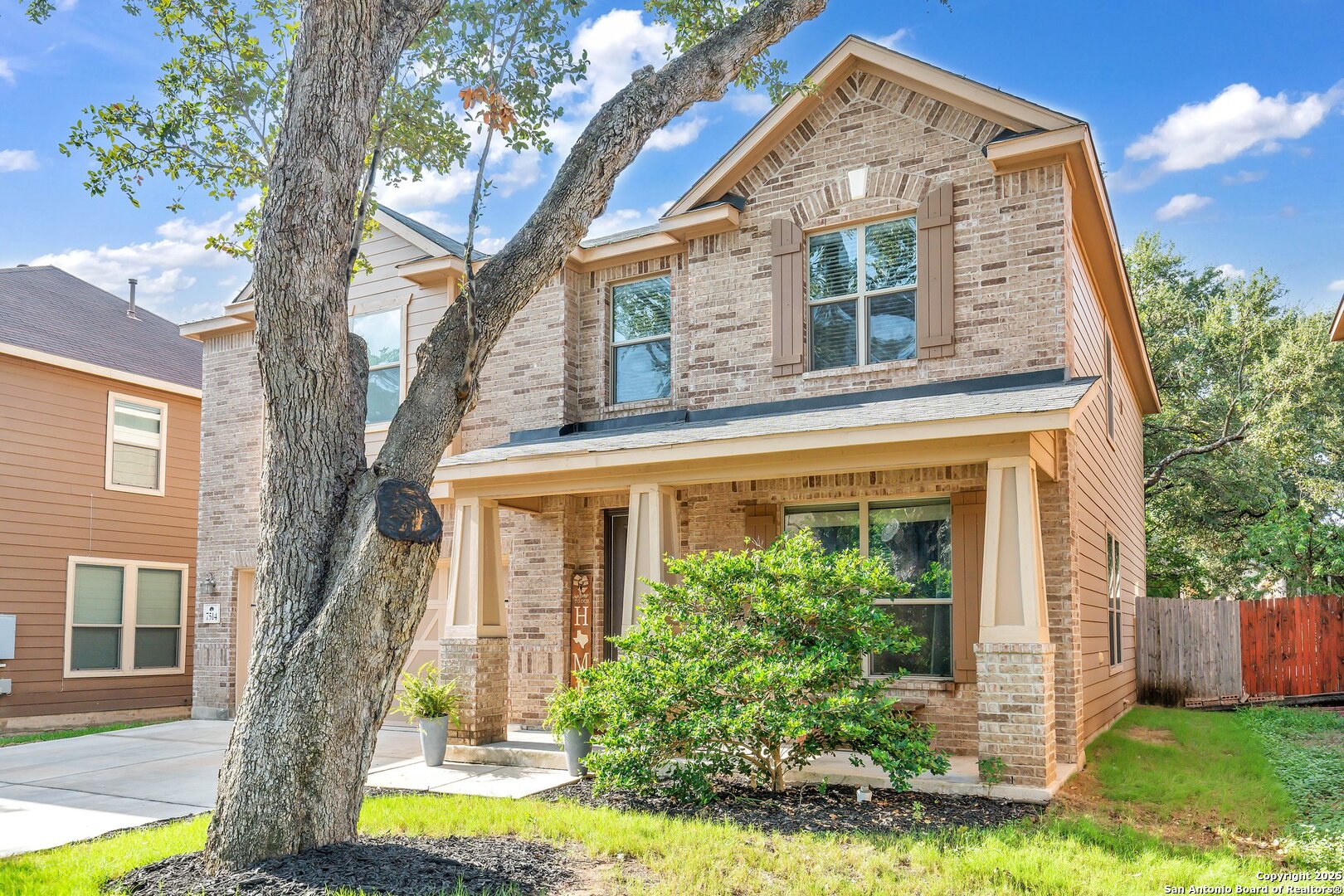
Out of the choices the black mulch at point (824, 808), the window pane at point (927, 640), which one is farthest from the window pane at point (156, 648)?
the window pane at point (927, 640)

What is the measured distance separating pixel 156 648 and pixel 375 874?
43.5 ft

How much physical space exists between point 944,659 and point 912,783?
1.80 meters

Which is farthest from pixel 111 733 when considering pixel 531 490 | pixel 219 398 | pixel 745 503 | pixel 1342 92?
pixel 1342 92

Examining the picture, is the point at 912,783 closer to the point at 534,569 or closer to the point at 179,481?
the point at 534,569

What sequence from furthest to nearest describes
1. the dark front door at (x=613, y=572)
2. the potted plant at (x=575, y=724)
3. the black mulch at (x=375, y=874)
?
the dark front door at (x=613, y=572), the potted plant at (x=575, y=724), the black mulch at (x=375, y=874)

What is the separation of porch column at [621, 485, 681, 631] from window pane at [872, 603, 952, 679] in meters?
2.22

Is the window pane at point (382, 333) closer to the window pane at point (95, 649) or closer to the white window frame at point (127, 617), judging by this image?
the white window frame at point (127, 617)

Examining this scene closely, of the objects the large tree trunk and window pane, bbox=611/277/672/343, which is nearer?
the large tree trunk

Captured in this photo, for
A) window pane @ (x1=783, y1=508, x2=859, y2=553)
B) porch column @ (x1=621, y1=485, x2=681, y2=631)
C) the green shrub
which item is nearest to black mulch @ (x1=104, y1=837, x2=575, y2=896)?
porch column @ (x1=621, y1=485, x2=681, y2=631)

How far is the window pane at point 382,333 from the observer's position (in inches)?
519

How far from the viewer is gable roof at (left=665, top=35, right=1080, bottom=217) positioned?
9281 mm

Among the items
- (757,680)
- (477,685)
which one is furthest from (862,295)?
(477,685)

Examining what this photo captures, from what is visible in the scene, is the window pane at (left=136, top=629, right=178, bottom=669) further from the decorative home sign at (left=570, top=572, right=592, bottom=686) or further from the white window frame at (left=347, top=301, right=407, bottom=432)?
the decorative home sign at (left=570, top=572, right=592, bottom=686)

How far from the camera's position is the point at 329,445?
5332 mm
